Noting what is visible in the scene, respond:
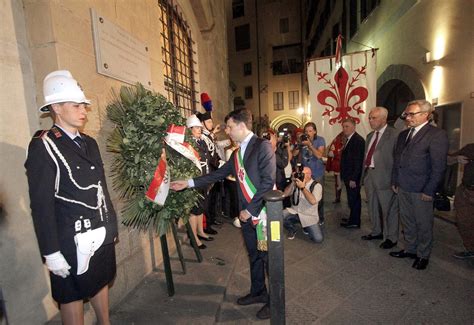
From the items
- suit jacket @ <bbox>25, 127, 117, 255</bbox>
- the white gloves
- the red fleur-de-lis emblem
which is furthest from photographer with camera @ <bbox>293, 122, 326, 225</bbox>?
the white gloves

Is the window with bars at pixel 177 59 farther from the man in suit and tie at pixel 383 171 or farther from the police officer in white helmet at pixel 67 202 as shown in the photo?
the man in suit and tie at pixel 383 171

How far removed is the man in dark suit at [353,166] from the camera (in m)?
4.45

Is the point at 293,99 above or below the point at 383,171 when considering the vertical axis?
above

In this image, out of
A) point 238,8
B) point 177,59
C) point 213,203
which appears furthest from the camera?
point 238,8

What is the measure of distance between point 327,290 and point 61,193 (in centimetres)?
269

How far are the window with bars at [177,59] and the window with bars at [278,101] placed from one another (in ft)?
72.3

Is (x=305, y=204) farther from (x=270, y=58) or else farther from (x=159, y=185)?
(x=270, y=58)

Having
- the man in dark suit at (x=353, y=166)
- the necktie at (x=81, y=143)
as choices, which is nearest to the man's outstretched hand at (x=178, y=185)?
the necktie at (x=81, y=143)

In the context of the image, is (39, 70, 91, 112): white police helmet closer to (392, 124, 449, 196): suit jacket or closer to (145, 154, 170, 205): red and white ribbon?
(145, 154, 170, 205): red and white ribbon

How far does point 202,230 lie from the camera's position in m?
4.29

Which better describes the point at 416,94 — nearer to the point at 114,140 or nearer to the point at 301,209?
the point at 301,209

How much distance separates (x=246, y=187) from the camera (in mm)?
2387

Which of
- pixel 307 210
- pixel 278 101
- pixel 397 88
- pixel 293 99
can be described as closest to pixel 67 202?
pixel 307 210

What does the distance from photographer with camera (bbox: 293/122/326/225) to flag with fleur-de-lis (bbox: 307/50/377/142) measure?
713 millimetres
